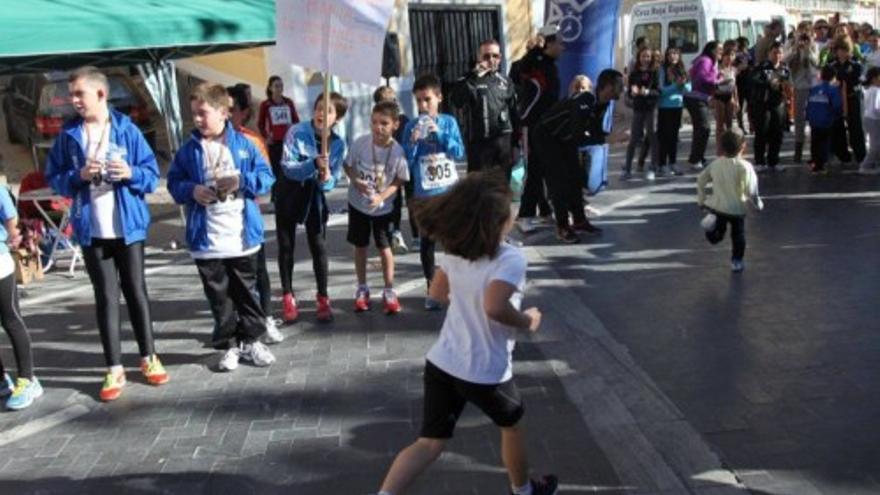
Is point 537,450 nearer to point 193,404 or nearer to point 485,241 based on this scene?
point 485,241

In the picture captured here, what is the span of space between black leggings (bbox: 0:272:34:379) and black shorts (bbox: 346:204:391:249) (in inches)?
88.2

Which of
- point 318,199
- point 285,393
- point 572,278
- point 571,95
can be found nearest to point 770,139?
point 571,95

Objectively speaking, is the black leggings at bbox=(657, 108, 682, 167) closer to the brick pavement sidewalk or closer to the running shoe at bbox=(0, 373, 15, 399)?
the brick pavement sidewalk

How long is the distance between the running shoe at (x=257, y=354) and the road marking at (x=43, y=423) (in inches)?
40.1

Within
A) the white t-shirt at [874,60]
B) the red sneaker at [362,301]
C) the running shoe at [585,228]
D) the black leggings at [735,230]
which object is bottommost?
the red sneaker at [362,301]

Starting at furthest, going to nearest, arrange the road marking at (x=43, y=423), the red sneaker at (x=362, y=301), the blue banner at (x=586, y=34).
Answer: the blue banner at (x=586, y=34)
the red sneaker at (x=362, y=301)
the road marking at (x=43, y=423)

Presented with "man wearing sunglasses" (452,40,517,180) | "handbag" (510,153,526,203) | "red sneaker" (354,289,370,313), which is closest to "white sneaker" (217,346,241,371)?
"red sneaker" (354,289,370,313)

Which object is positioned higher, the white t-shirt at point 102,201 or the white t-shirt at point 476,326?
the white t-shirt at point 102,201

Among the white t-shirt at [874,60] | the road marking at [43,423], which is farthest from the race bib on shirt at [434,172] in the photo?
the white t-shirt at [874,60]

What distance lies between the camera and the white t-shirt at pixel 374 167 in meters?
6.31

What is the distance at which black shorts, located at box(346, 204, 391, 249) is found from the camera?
6.41 meters

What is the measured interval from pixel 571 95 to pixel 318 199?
319 centimetres

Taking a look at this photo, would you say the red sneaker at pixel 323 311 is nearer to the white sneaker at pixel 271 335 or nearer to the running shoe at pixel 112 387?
the white sneaker at pixel 271 335

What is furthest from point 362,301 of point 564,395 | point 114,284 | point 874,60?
point 874,60
